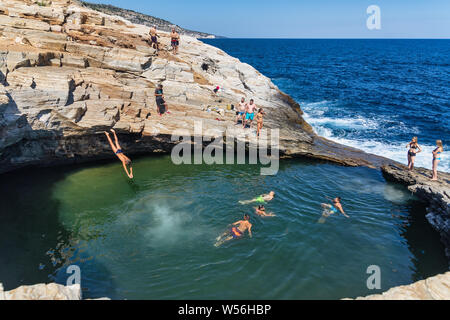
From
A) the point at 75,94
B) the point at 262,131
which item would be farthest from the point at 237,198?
the point at 75,94

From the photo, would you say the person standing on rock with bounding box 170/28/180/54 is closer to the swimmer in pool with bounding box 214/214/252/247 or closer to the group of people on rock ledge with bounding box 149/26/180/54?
the group of people on rock ledge with bounding box 149/26/180/54

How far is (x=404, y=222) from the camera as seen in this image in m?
14.7

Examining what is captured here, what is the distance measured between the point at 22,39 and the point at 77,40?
11.6ft

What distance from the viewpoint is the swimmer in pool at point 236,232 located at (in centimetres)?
1247

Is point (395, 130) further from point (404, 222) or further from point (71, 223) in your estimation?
point (71, 223)

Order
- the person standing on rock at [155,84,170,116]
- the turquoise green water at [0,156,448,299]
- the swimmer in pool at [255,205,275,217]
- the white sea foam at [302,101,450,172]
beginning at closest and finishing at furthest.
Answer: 1. the turquoise green water at [0,156,448,299]
2. the swimmer in pool at [255,205,275,217]
3. the person standing on rock at [155,84,170,116]
4. the white sea foam at [302,101,450,172]

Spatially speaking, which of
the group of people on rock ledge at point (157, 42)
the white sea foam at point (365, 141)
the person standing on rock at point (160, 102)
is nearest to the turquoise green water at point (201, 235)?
the person standing on rock at point (160, 102)

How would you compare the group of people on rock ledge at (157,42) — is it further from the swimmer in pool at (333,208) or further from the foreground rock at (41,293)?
the foreground rock at (41,293)

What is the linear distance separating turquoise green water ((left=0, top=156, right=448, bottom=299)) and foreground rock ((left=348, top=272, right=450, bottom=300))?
2.32m

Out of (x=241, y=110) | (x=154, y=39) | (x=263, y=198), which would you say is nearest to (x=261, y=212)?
(x=263, y=198)

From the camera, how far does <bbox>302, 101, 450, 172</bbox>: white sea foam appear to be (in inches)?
899

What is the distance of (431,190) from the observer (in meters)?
15.1

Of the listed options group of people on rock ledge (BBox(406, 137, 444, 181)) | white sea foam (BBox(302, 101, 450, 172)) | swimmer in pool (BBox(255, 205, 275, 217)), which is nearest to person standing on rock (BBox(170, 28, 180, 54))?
white sea foam (BBox(302, 101, 450, 172))

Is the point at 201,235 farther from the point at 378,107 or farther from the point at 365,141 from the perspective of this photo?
the point at 378,107
